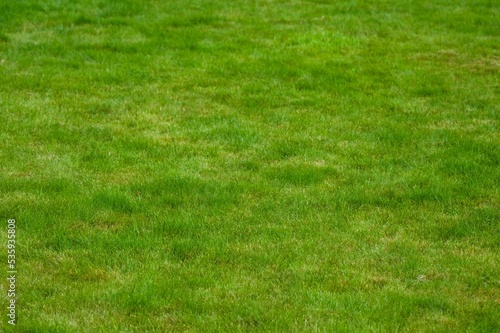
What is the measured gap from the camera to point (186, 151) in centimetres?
1171

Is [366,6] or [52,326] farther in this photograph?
[366,6]

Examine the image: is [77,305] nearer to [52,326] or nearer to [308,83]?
[52,326]

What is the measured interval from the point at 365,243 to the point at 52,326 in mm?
3489

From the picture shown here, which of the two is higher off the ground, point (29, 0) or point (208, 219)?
point (29, 0)

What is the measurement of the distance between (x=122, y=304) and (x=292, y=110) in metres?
6.84

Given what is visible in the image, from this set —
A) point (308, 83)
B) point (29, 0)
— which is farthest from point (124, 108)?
point (29, 0)

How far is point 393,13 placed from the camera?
20688 millimetres

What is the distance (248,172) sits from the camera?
36.1 feet

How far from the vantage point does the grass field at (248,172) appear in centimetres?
757

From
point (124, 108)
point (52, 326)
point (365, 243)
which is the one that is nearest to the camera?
point (52, 326)

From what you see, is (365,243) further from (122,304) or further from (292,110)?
(292,110)

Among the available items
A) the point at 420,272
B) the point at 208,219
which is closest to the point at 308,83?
the point at 208,219

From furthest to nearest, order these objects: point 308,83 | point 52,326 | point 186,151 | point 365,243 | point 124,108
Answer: point 308,83 → point 124,108 → point 186,151 → point 365,243 → point 52,326

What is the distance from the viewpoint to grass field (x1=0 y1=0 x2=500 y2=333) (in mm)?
7574
